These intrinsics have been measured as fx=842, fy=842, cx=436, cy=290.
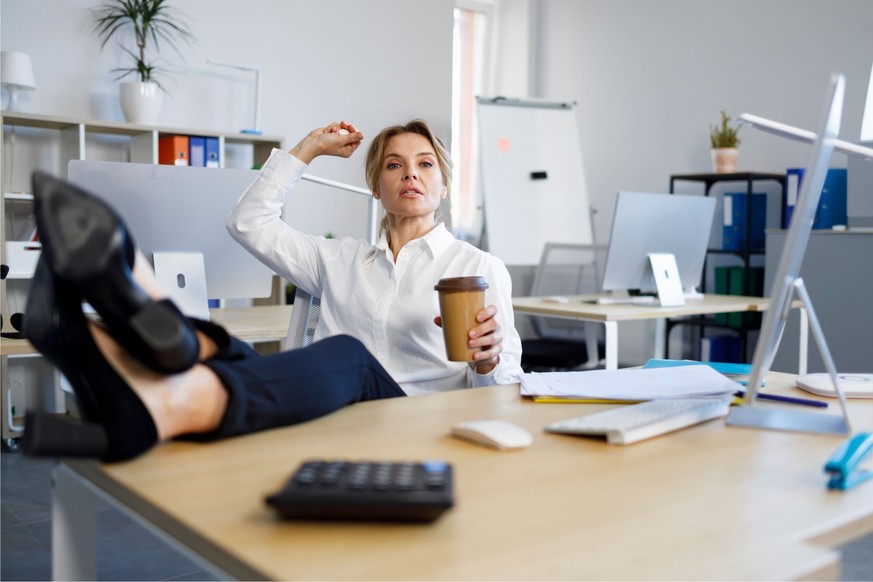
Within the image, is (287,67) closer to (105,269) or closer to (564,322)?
(564,322)

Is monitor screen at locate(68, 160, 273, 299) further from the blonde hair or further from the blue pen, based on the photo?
the blue pen

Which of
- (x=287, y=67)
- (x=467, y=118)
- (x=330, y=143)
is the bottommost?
(x=330, y=143)

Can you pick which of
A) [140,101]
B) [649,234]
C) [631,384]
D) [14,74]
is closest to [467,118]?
[140,101]

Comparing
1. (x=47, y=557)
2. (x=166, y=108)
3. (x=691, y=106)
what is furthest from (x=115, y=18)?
(x=691, y=106)

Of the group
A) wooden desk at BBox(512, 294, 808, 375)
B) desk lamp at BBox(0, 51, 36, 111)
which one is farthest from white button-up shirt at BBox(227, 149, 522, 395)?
desk lamp at BBox(0, 51, 36, 111)

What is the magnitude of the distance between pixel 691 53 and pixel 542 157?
3.95 ft

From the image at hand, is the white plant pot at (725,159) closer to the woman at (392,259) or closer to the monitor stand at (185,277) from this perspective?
the woman at (392,259)

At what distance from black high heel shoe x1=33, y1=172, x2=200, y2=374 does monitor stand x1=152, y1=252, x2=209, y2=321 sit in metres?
1.49

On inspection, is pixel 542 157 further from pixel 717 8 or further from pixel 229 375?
pixel 229 375

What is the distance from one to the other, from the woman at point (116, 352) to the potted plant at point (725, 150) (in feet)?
14.9

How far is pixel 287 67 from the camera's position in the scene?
16.1ft

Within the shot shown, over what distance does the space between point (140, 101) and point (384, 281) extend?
2.77m

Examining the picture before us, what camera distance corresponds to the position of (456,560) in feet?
2.12

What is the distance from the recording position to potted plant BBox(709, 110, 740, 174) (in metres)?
5.02
